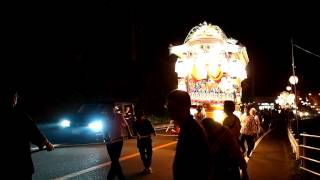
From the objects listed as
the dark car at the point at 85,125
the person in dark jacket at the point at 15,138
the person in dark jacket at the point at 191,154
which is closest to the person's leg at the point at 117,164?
the person in dark jacket at the point at 15,138

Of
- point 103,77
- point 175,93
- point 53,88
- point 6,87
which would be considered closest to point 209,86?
point 6,87

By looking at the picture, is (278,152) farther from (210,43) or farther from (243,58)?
(210,43)

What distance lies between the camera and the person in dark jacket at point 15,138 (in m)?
5.07

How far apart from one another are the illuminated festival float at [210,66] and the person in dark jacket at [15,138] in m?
9.71

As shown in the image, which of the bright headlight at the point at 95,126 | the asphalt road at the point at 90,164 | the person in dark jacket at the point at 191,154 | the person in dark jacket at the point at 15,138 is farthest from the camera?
the bright headlight at the point at 95,126

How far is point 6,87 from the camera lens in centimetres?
539

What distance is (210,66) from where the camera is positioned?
1439cm

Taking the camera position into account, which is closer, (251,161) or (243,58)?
(251,161)

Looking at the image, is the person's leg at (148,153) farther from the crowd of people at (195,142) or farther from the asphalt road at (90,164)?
the crowd of people at (195,142)

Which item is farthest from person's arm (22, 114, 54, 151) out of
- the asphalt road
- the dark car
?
the dark car

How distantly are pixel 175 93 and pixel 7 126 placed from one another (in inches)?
103

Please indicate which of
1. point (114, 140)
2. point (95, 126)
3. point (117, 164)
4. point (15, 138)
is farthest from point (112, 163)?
→ point (95, 126)

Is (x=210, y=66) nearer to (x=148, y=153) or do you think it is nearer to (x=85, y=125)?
(x=148, y=153)

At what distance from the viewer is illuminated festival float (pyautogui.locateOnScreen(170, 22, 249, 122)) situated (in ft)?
47.3
